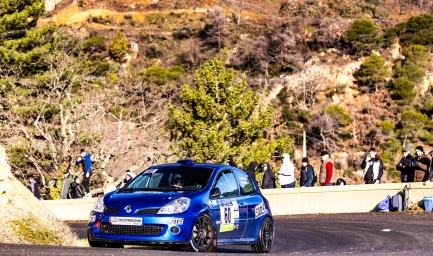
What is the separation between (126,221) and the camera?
480 inches

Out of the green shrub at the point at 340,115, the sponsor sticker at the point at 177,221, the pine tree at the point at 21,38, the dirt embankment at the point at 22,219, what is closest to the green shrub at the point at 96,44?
the green shrub at the point at 340,115

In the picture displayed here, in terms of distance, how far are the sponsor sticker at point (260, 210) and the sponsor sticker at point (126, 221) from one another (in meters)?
2.68

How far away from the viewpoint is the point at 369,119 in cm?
9350

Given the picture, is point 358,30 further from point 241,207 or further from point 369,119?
point 241,207

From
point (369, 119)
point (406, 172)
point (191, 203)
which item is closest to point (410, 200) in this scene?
point (406, 172)

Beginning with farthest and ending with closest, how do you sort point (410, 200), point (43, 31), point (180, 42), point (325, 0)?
point (325, 0), point (180, 42), point (43, 31), point (410, 200)

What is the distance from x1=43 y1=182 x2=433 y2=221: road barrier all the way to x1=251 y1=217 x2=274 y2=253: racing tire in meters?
10.3

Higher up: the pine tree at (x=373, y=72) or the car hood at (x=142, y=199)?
the car hood at (x=142, y=199)

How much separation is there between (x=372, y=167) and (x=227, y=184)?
1273 cm

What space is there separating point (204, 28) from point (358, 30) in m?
24.3

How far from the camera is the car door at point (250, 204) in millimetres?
13992

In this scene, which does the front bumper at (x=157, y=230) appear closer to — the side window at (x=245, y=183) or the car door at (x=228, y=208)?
the car door at (x=228, y=208)

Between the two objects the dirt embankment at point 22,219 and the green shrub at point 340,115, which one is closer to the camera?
the dirt embankment at point 22,219

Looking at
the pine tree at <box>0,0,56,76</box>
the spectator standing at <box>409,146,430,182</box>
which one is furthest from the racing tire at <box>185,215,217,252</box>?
the pine tree at <box>0,0,56,76</box>
